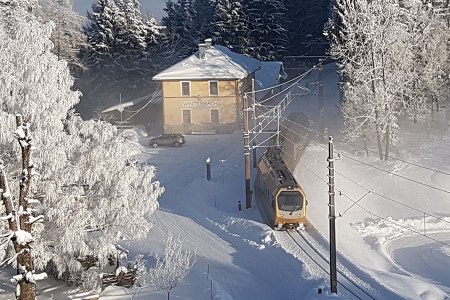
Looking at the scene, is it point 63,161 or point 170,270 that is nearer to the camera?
point 170,270

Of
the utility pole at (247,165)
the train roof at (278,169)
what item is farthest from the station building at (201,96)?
the utility pole at (247,165)

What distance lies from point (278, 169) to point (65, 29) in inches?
1369

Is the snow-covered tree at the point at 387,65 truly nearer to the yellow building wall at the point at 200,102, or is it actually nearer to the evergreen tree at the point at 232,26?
the yellow building wall at the point at 200,102

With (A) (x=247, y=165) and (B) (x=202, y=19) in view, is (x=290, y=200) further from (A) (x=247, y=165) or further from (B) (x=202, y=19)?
(B) (x=202, y=19)

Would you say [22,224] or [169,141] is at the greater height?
[169,141]

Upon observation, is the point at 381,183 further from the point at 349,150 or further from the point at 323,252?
the point at 323,252

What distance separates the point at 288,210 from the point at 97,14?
45353mm

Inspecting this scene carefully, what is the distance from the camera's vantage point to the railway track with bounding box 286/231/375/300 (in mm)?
21047

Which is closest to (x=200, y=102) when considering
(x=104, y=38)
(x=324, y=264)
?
(x=104, y=38)

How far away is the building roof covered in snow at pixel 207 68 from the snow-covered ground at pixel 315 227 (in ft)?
26.0

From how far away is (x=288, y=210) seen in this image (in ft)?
91.6

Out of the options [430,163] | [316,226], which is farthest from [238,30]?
[316,226]

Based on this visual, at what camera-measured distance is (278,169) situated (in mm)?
31016

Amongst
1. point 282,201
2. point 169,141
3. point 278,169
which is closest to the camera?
point 282,201
